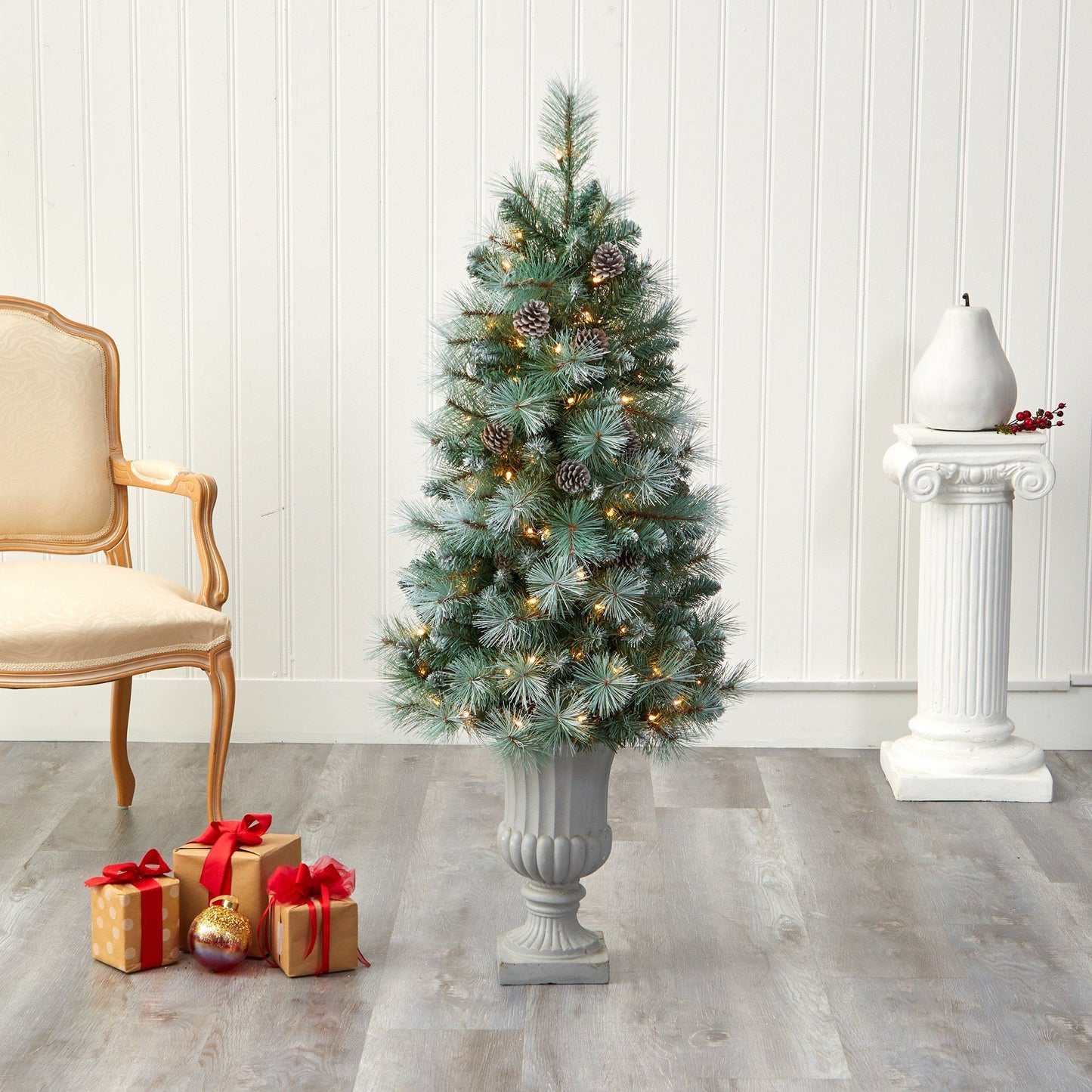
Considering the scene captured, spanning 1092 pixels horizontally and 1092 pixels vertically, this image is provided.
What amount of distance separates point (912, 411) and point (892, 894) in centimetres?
120

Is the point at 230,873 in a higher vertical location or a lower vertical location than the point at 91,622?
lower

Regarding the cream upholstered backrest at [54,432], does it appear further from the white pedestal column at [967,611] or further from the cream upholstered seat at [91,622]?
the white pedestal column at [967,611]

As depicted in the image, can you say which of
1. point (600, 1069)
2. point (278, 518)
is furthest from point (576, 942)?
point (278, 518)

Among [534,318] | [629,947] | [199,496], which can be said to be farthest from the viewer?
[199,496]

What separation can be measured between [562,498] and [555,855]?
54 cm

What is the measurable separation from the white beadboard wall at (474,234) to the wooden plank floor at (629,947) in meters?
0.39

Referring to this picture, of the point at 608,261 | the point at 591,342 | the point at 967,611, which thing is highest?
the point at 608,261

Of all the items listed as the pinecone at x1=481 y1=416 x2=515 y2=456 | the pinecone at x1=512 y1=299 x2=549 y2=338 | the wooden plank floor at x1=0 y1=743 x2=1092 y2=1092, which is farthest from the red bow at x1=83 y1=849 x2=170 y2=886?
the pinecone at x1=512 y1=299 x2=549 y2=338

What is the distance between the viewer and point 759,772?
10.3ft

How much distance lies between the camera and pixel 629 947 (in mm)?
2215

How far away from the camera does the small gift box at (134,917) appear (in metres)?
2.09

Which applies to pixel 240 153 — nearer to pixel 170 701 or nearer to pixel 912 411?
pixel 170 701

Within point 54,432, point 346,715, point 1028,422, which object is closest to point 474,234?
point 54,432

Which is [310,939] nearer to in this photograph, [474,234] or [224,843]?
[224,843]
